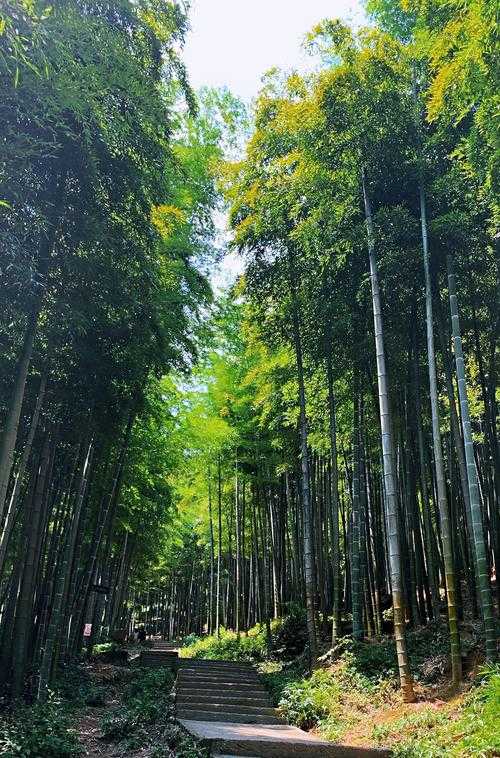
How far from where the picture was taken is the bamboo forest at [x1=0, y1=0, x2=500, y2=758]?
4102 millimetres

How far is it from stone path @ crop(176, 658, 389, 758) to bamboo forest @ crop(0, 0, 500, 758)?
0.09 ft

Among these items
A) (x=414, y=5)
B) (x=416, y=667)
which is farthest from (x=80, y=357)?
(x=416, y=667)

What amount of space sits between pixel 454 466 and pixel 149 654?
22.9ft

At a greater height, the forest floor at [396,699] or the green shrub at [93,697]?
the forest floor at [396,699]

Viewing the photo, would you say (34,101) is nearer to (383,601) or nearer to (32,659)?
(32,659)

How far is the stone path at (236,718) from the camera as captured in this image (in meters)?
4.04

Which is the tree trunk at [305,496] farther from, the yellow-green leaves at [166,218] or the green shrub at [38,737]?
the green shrub at [38,737]

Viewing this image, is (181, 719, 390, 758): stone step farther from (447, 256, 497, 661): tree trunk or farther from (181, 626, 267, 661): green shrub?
(181, 626, 267, 661): green shrub

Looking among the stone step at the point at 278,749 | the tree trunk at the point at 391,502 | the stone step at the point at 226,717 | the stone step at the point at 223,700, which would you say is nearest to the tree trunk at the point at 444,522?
the tree trunk at the point at 391,502

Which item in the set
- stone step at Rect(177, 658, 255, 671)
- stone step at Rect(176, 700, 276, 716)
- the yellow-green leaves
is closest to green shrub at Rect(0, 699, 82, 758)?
stone step at Rect(176, 700, 276, 716)

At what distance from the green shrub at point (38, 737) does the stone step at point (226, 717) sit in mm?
1657

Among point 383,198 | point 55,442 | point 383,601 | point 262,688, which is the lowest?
point 262,688

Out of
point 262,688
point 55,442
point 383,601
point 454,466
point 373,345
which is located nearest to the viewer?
point 55,442

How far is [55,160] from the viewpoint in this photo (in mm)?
4285
